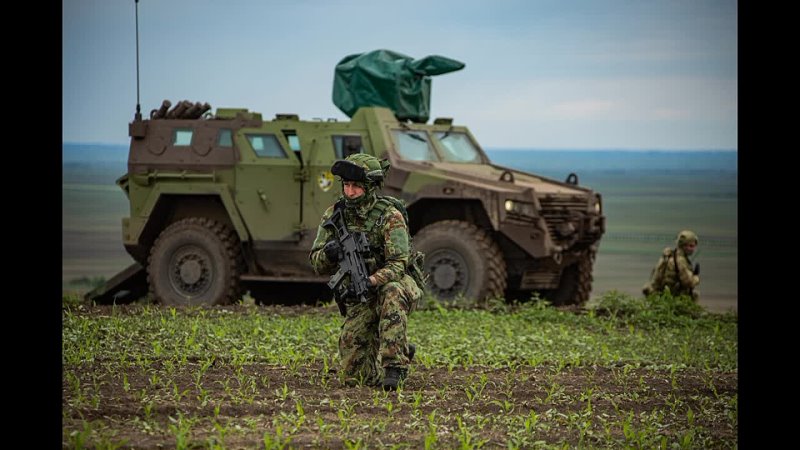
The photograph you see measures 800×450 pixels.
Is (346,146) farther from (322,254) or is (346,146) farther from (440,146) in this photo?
(322,254)

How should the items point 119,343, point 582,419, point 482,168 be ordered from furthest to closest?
point 482,168 → point 119,343 → point 582,419

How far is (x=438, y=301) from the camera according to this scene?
15.6 meters

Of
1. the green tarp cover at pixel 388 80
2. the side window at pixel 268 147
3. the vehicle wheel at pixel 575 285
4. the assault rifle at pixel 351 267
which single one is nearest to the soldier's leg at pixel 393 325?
the assault rifle at pixel 351 267

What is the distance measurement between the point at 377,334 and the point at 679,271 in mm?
7104

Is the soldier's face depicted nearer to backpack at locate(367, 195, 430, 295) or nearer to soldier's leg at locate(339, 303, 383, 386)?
backpack at locate(367, 195, 430, 295)

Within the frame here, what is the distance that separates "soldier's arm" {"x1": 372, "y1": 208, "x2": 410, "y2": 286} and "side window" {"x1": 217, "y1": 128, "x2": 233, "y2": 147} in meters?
7.37

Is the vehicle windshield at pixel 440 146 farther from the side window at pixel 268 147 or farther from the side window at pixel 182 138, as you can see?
the side window at pixel 182 138

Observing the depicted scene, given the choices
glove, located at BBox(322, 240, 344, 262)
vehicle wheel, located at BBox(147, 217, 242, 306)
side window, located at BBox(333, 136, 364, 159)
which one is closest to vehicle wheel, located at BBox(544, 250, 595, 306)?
side window, located at BBox(333, 136, 364, 159)

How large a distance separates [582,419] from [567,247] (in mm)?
7258

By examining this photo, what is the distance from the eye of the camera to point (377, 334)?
32.9 feet

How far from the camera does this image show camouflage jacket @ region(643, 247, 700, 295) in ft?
53.3

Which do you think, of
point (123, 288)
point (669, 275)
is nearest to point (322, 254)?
point (669, 275)
